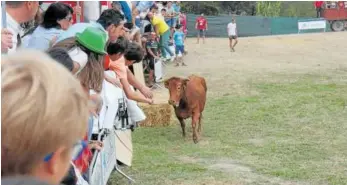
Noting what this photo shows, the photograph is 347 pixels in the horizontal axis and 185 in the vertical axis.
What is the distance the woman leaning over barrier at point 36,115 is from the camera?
1381mm

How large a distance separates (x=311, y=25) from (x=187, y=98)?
34.3 m

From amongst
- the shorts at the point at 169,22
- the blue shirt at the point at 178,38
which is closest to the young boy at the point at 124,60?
the blue shirt at the point at 178,38

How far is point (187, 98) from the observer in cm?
968

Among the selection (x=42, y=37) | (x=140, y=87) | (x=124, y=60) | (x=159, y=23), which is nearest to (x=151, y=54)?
(x=159, y=23)

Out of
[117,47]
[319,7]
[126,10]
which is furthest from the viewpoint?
[319,7]

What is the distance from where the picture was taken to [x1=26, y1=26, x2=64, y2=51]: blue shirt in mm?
5398

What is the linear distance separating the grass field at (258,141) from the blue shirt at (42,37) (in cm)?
Answer: 194

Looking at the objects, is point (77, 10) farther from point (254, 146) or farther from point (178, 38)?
point (178, 38)

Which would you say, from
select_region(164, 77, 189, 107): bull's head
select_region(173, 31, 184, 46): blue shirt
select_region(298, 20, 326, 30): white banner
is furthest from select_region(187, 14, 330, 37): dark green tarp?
select_region(164, 77, 189, 107): bull's head

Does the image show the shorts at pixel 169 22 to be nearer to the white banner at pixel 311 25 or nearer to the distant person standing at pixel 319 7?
the distant person standing at pixel 319 7

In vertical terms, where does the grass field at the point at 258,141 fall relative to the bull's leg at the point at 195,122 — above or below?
below

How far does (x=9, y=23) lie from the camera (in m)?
4.57

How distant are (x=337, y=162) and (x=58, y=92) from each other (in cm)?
691

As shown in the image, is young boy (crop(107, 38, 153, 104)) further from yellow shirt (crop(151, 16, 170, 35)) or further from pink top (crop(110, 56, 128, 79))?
yellow shirt (crop(151, 16, 170, 35))
